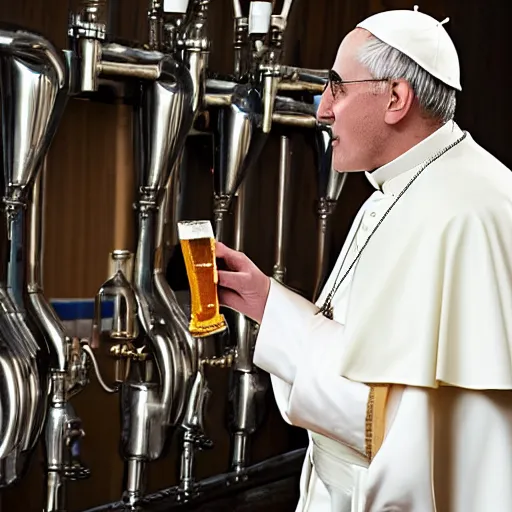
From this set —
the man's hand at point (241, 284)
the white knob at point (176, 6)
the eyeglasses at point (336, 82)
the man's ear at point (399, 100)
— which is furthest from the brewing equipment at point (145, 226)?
the man's ear at point (399, 100)

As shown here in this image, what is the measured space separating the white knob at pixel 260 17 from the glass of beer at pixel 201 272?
79 centimetres

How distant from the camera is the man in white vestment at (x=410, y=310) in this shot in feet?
5.44

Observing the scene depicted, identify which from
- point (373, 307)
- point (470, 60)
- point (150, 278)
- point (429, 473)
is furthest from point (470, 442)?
point (470, 60)

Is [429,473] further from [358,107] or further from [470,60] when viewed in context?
[470,60]

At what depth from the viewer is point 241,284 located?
190 centimetres

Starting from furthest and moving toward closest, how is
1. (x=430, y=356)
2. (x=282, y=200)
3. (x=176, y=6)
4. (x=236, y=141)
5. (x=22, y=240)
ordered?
(x=282, y=200) < (x=236, y=141) < (x=176, y=6) < (x=22, y=240) < (x=430, y=356)

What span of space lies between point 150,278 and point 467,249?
0.94 m

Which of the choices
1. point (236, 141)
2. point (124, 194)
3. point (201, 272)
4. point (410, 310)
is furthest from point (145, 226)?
point (410, 310)

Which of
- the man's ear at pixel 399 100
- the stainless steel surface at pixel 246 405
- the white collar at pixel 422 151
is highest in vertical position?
the man's ear at pixel 399 100

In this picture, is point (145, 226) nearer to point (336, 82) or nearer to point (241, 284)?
point (241, 284)

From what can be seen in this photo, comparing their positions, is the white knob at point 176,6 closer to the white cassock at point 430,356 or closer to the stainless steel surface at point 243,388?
the stainless steel surface at point 243,388

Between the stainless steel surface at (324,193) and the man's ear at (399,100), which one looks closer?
the man's ear at (399,100)

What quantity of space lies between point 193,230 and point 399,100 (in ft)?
1.40

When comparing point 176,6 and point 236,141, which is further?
point 236,141
